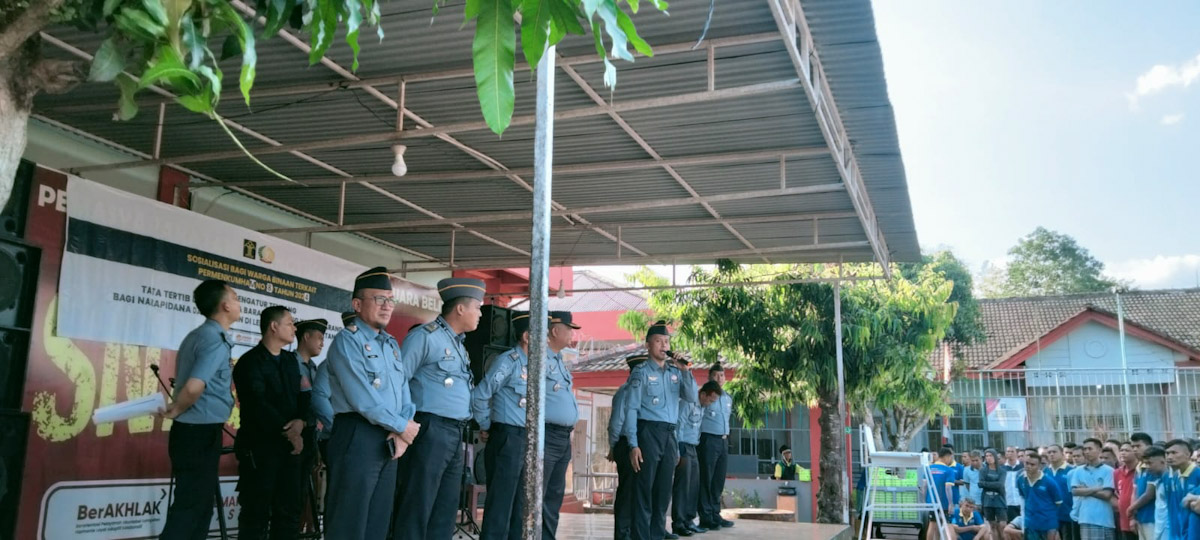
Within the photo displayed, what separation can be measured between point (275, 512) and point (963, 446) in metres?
12.1

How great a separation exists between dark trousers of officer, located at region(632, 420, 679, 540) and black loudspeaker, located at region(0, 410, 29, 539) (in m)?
3.74

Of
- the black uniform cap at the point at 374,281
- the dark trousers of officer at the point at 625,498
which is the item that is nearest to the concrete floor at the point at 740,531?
the dark trousers of officer at the point at 625,498

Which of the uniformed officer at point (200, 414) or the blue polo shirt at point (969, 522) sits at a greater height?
the uniformed officer at point (200, 414)

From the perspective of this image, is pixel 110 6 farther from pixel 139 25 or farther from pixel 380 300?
pixel 380 300

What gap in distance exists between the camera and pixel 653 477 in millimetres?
6895

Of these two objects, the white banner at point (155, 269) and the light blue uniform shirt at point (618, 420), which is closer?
the white banner at point (155, 269)

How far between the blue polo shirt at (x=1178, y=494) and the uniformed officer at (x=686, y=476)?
3.70 meters

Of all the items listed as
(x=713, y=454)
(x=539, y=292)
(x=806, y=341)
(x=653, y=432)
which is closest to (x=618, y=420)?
(x=653, y=432)

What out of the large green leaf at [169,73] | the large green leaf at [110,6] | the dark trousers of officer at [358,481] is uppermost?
the large green leaf at [110,6]

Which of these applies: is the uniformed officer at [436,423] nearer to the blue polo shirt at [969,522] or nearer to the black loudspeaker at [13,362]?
the black loudspeaker at [13,362]

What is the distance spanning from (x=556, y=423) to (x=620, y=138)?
2.50 metres

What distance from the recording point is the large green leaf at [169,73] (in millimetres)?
1494

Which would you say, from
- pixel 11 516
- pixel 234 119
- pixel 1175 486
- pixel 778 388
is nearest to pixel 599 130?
pixel 234 119

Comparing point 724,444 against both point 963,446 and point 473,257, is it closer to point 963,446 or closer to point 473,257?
point 473,257
